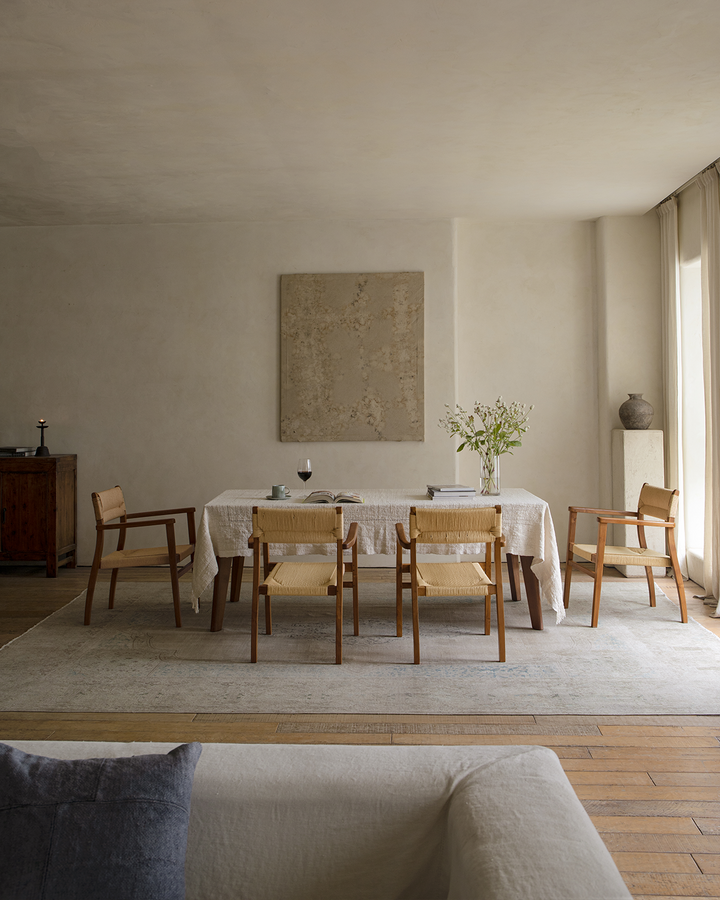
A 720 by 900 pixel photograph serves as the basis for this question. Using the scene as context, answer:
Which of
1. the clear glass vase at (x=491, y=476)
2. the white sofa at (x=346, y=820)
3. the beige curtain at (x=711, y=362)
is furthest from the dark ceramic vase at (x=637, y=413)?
the white sofa at (x=346, y=820)

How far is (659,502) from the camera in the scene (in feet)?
14.8

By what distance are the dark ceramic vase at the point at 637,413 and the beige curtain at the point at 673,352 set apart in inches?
7.9

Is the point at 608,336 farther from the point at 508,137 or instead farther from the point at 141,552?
the point at 141,552

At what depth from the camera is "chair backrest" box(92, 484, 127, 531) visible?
4367 mm

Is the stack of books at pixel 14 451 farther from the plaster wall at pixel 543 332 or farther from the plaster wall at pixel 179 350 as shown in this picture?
the plaster wall at pixel 543 332

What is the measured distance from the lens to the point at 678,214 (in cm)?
557

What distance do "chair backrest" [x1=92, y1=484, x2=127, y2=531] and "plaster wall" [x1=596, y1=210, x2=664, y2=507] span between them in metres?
4.02

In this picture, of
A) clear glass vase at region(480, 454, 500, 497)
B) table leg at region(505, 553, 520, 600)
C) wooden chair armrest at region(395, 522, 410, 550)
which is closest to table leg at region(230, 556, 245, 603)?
wooden chair armrest at region(395, 522, 410, 550)

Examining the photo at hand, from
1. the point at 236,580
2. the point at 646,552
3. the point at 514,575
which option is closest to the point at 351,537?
the point at 236,580

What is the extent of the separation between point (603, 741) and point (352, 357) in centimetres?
395

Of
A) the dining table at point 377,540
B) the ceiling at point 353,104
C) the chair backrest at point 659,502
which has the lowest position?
the dining table at point 377,540

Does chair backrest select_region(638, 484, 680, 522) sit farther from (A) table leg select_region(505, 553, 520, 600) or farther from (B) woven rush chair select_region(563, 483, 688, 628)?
(A) table leg select_region(505, 553, 520, 600)

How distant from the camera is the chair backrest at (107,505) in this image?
4367mm

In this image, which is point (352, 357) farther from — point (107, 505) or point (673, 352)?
point (673, 352)
